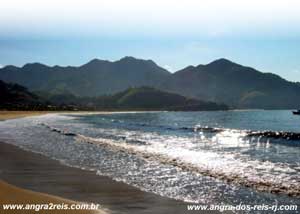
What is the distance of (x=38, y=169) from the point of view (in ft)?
73.9

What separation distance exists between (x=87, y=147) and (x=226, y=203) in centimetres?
2117

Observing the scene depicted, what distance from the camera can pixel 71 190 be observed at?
17125 mm

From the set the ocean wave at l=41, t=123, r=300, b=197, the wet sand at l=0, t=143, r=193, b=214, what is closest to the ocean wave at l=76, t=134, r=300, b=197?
the ocean wave at l=41, t=123, r=300, b=197

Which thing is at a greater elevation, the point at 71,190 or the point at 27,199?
the point at 27,199

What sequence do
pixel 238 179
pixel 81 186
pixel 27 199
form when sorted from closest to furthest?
pixel 27 199 < pixel 81 186 < pixel 238 179

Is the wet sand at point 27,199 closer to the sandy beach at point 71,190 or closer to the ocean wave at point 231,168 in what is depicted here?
the sandy beach at point 71,190

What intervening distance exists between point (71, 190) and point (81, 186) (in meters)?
0.97

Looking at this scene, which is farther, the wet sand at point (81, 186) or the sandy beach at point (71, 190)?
the wet sand at point (81, 186)

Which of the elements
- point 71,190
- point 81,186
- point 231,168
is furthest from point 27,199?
point 231,168

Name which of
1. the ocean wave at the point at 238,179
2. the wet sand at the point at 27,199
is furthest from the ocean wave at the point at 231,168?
the wet sand at the point at 27,199

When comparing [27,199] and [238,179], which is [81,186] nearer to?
[27,199]

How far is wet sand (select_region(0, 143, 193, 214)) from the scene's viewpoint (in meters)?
14.6

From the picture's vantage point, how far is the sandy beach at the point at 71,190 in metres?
14.5

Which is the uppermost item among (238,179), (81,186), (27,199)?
(238,179)
